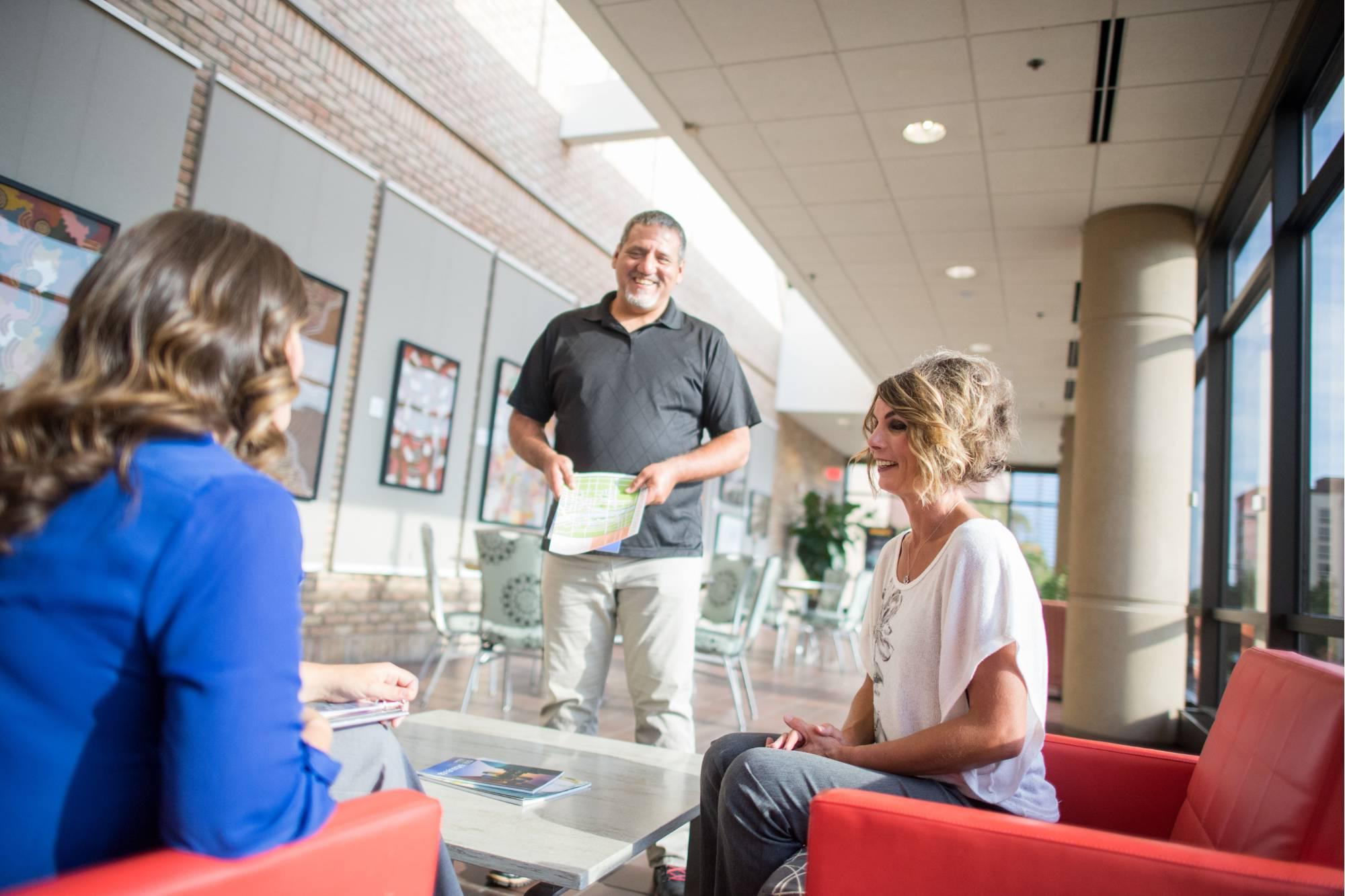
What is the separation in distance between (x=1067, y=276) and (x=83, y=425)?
23.8ft

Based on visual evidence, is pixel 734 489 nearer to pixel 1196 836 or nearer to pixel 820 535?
pixel 820 535

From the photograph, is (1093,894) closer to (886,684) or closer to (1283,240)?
(886,684)

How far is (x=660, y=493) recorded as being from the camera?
2213 mm

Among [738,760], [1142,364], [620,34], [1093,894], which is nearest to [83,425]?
[738,760]

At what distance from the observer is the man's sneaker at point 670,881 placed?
1.98 m

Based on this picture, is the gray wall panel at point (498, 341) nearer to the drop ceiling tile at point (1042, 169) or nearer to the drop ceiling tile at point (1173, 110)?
the drop ceiling tile at point (1042, 169)

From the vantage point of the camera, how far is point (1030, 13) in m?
3.79

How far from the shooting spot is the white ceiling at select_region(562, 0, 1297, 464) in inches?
154

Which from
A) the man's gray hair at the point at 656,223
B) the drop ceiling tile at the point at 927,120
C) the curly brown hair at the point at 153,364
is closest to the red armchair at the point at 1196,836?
the curly brown hair at the point at 153,364

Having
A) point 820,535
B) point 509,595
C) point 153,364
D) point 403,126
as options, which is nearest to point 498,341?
point 403,126

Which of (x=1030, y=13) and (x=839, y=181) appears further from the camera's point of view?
(x=839, y=181)

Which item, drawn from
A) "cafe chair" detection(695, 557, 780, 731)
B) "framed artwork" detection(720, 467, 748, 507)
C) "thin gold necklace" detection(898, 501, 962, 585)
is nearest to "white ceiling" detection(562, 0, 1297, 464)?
"cafe chair" detection(695, 557, 780, 731)

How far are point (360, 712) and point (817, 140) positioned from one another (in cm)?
458

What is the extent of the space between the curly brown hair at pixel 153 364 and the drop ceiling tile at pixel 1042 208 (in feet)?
17.9
